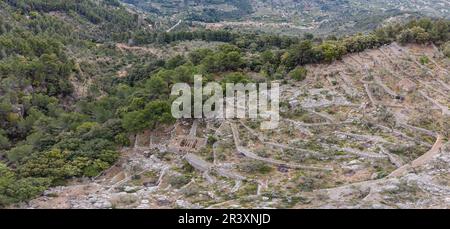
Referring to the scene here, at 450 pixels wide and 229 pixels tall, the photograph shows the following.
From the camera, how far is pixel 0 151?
4162 cm

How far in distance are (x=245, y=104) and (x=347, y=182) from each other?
14.9 m

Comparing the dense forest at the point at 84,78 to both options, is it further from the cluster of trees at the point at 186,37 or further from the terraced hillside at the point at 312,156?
the cluster of trees at the point at 186,37

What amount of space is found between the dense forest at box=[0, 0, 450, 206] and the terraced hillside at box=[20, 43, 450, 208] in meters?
1.92

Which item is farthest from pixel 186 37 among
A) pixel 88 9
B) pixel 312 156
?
pixel 312 156

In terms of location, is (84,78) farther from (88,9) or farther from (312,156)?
(88,9)

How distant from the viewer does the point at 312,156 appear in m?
31.6

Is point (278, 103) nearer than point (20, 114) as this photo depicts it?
Yes

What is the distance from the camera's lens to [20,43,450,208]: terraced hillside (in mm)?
25656

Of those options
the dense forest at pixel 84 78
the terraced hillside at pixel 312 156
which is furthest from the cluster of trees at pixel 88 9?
the terraced hillside at pixel 312 156

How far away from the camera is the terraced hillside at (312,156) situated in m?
25.7

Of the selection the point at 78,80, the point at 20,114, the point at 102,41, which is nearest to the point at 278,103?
the point at 20,114

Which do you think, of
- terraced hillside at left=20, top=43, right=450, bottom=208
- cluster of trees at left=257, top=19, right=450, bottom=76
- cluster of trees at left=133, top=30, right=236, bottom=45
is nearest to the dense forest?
cluster of trees at left=257, top=19, right=450, bottom=76

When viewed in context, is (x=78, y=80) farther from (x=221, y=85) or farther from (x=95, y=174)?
(x=95, y=174)

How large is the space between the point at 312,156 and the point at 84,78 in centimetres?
4610
